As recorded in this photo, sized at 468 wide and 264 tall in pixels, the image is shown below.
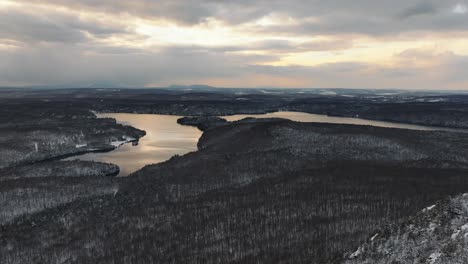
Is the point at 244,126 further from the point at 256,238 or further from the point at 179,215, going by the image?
the point at 256,238

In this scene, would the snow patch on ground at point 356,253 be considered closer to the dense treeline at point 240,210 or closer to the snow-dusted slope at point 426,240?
the snow-dusted slope at point 426,240

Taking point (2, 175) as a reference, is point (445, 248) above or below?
above

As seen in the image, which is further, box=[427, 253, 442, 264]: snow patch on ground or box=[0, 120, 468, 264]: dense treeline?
box=[0, 120, 468, 264]: dense treeline

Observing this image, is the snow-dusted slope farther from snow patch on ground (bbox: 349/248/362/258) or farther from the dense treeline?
the dense treeline

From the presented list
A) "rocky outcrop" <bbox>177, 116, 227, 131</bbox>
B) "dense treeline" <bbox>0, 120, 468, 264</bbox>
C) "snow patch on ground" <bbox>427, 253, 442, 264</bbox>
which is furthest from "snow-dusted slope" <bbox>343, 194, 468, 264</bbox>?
"rocky outcrop" <bbox>177, 116, 227, 131</bbox>

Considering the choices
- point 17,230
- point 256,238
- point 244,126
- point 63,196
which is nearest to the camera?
point 256,238

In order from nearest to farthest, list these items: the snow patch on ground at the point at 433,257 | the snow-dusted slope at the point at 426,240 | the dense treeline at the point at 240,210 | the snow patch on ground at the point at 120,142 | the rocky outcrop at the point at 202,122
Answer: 1. the snow patch on ground at the point at 433,257
2. the snow-dusted slope at the point at 426,240
3. the dense treeline at the point at 240,210
4. the snow patch on ground at the point at 120,142
5. the rocky outcrop at the point at 202,122

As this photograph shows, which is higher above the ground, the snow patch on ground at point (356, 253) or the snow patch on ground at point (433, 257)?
Answer: the snow patch on ground at point (433, 257)

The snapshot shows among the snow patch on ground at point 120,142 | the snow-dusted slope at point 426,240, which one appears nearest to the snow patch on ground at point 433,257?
the snow-dusted slope at point 426,240

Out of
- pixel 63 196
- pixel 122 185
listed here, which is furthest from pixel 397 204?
pixel 63 196
